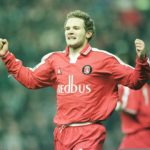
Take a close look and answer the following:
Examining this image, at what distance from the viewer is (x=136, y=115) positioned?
10227mm

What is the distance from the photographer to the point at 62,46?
46.5ft

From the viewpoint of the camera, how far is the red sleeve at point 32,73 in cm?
771

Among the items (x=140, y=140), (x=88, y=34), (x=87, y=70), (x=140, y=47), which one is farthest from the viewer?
(x=140, y=140)

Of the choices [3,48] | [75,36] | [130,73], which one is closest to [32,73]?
[3,48]

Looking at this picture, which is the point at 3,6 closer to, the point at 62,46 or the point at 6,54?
the point at 62,46

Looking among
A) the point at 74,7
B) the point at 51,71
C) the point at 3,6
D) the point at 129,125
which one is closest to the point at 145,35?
the point at 74,7

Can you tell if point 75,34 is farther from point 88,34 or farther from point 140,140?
point 140,140

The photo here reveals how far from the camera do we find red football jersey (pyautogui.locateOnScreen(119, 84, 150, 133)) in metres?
10.1

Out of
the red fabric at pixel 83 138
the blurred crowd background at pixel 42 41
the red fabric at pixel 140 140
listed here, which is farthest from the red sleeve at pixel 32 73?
the blurred crowd background at pixel 42 41

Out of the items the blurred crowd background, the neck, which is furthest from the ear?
the blurred crowd background

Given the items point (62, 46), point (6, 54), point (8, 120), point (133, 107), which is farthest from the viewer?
point (62, 46)

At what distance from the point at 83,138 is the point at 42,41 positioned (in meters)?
7.25

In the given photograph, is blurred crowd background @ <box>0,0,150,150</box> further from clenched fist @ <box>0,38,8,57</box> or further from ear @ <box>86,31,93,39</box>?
clenched fist @ <box>0,38,8,57</box>

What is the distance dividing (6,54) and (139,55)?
1431 millimetres
